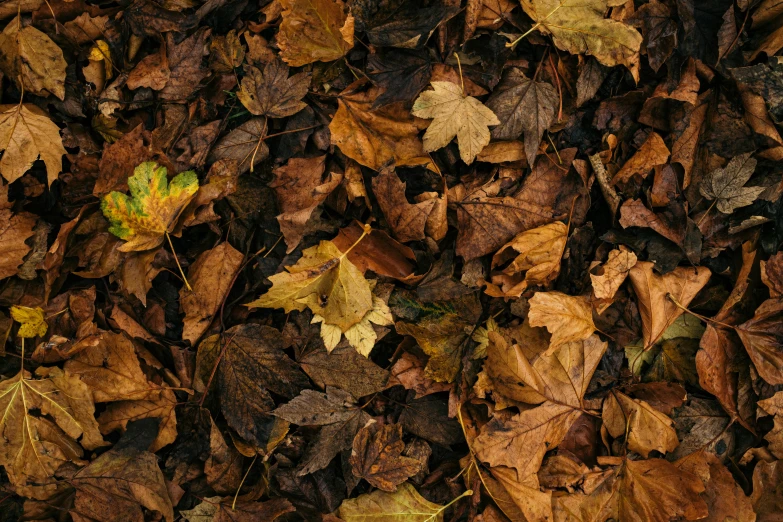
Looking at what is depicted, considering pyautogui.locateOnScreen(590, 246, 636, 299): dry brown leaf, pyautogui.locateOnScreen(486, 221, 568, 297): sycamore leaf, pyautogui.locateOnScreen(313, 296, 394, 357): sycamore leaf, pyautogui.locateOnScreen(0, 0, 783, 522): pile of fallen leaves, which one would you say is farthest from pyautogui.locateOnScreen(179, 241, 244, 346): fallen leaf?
pyautogui.locateOnScreen(590, 246, 636, 299): dry brown leaf

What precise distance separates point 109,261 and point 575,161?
5.76 ft

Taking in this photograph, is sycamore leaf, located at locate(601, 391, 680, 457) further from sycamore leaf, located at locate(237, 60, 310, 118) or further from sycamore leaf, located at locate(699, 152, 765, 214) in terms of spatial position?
sycamore leaf, located at locate(237, 60, 310, 118)

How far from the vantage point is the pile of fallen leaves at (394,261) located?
6.58ft

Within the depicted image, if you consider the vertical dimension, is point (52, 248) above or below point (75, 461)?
above

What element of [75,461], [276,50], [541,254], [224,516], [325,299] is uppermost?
[276,50]

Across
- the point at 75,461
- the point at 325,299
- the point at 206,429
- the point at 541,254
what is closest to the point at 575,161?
the point at 541,254

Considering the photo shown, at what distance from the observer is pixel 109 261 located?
6.86ft

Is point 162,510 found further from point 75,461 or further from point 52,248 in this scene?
point 52,248

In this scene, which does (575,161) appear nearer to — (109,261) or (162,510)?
(109,261)

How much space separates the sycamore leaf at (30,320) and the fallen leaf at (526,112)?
1.80 meters

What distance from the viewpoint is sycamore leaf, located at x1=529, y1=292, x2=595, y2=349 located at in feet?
6.36

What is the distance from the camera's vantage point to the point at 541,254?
1.98 meters

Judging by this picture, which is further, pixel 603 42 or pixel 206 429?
pixel 206 429

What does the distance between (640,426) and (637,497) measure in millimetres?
249
